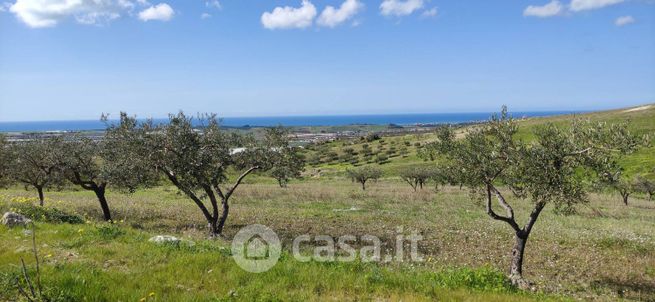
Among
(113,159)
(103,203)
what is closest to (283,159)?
(113,159)

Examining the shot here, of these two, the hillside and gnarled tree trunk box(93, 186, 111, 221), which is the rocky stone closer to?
gnarled tree trunk box(93, 186, 111, 221)

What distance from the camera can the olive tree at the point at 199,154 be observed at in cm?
2403

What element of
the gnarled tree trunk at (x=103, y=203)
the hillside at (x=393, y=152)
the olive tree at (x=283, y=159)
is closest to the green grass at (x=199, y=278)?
the olive tree at (x=283, y=159)

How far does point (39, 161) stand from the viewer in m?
31.4

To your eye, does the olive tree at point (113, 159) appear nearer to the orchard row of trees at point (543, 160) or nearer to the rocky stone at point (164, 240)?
the rocky stone at point (164, 240)

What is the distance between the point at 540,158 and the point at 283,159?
48.2 feet

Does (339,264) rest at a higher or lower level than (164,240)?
lower

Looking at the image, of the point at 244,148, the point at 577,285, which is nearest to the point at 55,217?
the point at 244,148

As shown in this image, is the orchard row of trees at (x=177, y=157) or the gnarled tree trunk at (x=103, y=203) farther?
the gnarled tree trunk at (x=103, y=203)

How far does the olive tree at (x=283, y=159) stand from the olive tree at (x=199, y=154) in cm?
18

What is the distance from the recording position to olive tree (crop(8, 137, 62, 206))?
30.2m

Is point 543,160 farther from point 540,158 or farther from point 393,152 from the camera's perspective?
point 393,152

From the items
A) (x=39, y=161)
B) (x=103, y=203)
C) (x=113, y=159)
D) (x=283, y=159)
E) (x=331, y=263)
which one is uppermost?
(x=113, y=159)

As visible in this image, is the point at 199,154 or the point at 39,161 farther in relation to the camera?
the point at 39,161
